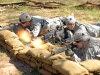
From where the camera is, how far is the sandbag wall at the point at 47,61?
18.9ft

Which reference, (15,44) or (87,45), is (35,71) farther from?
(87,45)

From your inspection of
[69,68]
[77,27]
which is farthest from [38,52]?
[77,27]

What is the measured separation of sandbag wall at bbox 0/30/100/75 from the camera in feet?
18.9

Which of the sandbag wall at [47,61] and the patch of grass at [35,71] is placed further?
the patch of grass at [35,71]

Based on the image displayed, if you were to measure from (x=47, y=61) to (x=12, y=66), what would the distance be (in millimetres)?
1476

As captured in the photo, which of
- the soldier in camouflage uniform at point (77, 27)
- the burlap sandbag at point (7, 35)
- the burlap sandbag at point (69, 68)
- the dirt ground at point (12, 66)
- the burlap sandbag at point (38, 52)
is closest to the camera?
the burlap sandbag at point (69, 68)

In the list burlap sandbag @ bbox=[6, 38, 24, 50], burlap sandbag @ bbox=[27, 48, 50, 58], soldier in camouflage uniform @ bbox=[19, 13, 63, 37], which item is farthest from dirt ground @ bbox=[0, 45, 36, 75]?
soldier in camouflage uniform @ bbox=[19, 13, 63, 37]

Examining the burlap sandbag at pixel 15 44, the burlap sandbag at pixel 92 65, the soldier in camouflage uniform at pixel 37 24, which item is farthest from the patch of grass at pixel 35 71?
the soldier in camouflage uniform at pixel 37 24

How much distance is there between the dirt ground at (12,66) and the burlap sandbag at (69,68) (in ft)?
4.27

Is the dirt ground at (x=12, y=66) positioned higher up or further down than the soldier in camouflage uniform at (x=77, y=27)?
further down

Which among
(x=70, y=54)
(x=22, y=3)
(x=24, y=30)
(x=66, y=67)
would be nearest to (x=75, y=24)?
(x=24, y=30)

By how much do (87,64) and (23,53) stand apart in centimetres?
236

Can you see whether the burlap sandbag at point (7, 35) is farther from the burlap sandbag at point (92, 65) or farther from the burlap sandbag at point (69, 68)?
the burlap sandbag at point (92, 65)

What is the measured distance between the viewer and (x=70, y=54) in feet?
20.5
